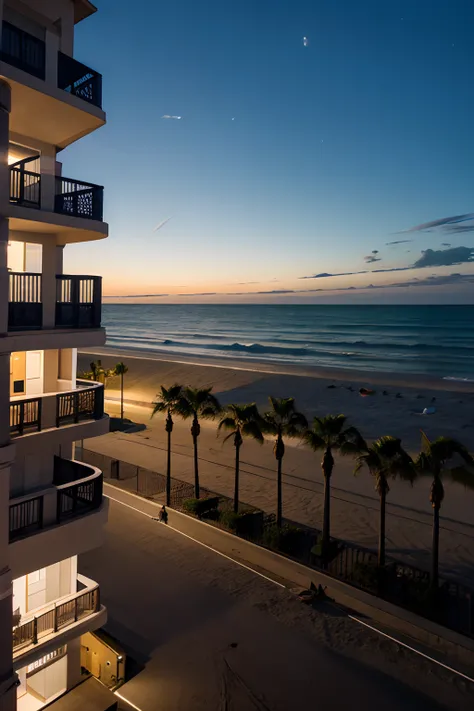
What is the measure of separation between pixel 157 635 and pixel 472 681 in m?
8.53

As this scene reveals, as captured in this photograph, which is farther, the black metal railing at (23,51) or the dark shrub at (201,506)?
the dark shrub at (201,506)

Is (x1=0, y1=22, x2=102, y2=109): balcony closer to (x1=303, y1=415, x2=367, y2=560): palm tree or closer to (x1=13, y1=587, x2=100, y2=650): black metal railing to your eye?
(x1=13, y1=587, x2=100, y2=650): black metal railing

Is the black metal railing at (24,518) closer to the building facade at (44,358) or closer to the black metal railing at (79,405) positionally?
the building facade at (44,358)

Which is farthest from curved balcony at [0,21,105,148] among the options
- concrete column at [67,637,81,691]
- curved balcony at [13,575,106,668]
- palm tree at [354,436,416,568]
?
palm tree at [354,436,416,568]

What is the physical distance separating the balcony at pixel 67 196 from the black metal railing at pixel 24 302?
149 centimetres

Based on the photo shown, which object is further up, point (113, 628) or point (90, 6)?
point (90, 6)

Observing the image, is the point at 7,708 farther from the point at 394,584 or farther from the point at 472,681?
the point at 394,584

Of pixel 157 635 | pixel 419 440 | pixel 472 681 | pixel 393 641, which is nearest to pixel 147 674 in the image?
pixel 157 635

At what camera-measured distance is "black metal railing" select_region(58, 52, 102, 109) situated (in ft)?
37.3

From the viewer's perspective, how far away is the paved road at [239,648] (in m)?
13.2

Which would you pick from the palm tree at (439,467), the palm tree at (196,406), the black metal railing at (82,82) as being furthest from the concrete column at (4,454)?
the palm tree at (196,406)

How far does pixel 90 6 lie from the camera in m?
12.1

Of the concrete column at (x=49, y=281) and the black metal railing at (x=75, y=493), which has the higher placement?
the concrete column at (x=49, y=281)

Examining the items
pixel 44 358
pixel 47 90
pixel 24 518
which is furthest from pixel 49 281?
pixel 24 518
